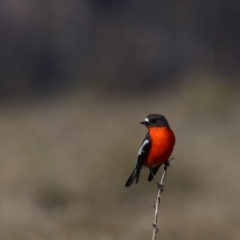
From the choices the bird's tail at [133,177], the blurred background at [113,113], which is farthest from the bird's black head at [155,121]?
the blurred background at [113,113]

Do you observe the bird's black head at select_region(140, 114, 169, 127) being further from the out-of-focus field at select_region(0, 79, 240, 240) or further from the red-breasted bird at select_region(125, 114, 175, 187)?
the out-of-focus field at select_region(0, 79, 240, 240)

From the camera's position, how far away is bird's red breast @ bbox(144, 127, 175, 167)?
4.95m

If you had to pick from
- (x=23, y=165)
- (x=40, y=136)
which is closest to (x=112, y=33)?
(x=40, y=136)

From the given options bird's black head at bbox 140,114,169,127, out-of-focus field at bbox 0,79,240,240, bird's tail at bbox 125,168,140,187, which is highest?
out-of-focus field at bbox 0,79,240,240

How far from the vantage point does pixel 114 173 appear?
1192cm

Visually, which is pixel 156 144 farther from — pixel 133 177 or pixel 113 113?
pixel 113 113

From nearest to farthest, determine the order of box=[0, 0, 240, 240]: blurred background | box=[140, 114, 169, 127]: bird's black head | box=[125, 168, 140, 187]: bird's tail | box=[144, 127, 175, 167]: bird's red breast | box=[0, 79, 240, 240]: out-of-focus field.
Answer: box=[144, 127, 175, 167]: bird's red breast
box=[140, 114, 169, 127]: bird's black head
box=[125, 168, 140, 187]: bird's tail
box=[0, 79, 240, 240]: out-of-focus field
box=[0, 0, 240, 240]: blurred background

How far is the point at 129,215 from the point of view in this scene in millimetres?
10547

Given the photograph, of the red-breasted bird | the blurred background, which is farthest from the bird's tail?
the blurred background

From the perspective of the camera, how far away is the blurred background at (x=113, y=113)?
1023 centimetres

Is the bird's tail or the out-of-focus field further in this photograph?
the out-of-focus field

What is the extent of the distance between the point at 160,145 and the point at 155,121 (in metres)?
0.24

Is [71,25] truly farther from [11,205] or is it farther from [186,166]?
[11,205]

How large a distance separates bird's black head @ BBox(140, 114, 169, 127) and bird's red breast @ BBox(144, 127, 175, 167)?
48 millimetres
